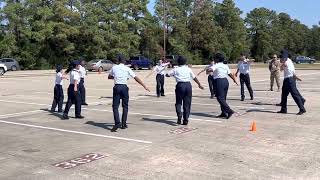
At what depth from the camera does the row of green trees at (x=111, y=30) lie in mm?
56875

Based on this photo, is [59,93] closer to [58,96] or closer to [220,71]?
[58,96]

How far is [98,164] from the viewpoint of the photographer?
7875 mm

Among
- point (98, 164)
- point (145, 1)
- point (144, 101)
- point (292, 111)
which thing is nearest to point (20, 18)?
point (145, 1)

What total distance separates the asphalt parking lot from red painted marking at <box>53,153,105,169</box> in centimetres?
2

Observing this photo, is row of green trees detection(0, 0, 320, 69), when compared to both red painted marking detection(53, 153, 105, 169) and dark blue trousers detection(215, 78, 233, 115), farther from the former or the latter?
red painted marking detection(53, 153, 105, 169)

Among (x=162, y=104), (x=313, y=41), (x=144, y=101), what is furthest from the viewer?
(x=313, y=41)

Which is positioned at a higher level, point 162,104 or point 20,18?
point 20,18

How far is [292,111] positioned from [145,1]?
2334 inches

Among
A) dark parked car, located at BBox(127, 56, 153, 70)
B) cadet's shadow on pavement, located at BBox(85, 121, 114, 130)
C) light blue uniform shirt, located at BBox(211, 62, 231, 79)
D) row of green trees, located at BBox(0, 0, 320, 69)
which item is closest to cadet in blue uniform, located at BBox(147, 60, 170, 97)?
light blue uniform shirt, located at BBox(211, 62, 231, 79)

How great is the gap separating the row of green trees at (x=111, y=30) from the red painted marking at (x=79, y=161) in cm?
4969

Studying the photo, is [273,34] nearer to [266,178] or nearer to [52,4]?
[52,4]

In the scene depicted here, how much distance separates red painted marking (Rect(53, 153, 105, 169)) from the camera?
7.82 metres

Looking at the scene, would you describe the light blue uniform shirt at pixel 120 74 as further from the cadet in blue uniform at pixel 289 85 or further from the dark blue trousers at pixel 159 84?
the dark blue trousers at pixel 159 84

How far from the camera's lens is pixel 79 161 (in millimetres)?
8078
